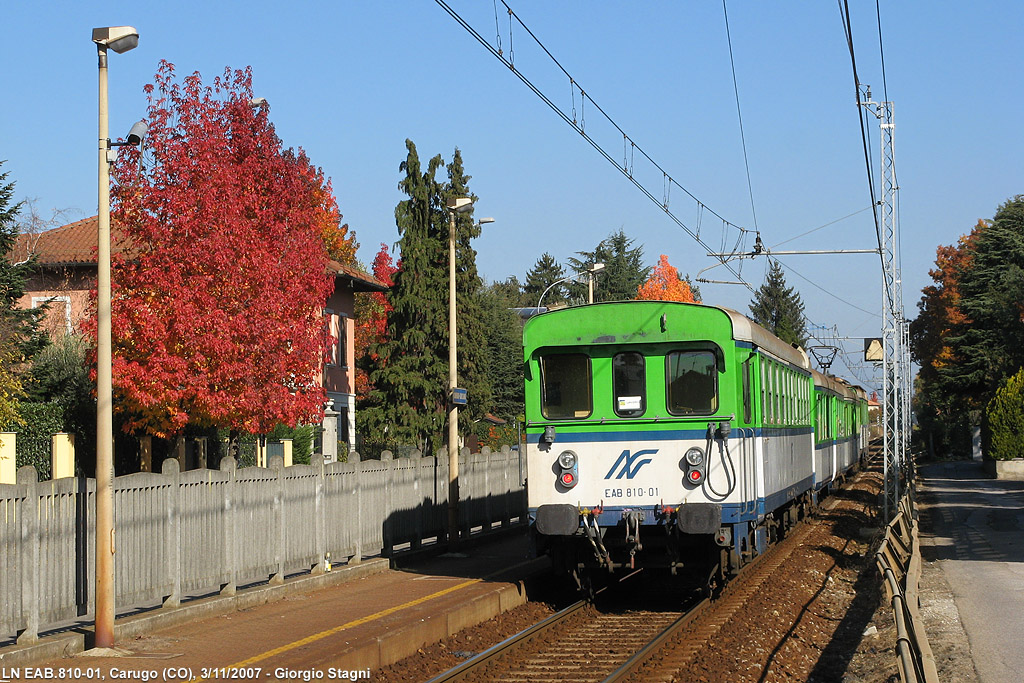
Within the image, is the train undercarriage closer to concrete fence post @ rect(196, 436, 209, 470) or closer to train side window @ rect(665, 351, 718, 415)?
train side window @ rect(665, 351, 718, 415)

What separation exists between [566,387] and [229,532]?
4.16m

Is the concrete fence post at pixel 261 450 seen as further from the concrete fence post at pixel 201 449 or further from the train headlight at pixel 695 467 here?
the train headlight at pixel 695 467

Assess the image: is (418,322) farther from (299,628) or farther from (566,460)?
(299,628)

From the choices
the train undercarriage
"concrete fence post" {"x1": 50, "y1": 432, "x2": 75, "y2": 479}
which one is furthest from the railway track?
"concrete fence post" {"x1": 50, "y1": 432, "x2": 75, "y2": 479}

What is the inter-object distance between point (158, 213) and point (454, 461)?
8141mm

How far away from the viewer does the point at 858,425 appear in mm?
45156

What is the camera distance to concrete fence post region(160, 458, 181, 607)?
1184cm

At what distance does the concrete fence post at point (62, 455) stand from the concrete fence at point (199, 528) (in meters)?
11.2

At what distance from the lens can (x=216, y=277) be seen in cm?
2286

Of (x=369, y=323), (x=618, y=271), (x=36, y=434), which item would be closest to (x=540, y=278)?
(x=618, y=271)

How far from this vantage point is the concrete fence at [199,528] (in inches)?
388

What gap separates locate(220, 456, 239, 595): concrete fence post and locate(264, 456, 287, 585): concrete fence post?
96 cm

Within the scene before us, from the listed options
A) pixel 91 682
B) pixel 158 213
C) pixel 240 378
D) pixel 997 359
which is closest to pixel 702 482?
pixel 91 682

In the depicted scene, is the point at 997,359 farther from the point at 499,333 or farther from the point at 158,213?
the point at 158,213
